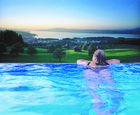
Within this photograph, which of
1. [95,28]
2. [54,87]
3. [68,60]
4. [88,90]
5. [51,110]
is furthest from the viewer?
[95,28]

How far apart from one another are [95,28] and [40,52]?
12.2ft

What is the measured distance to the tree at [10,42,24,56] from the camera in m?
9.44

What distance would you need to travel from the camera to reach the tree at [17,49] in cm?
944

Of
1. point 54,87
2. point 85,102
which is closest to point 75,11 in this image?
point 54,87

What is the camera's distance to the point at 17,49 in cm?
952

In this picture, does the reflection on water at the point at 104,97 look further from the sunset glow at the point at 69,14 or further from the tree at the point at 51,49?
the sunset glow at the point at 69,14

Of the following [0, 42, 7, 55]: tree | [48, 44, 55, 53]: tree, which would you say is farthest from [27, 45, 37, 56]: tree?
[0, 42, 7, 55]: tree

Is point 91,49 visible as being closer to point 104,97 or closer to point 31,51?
point 31,51

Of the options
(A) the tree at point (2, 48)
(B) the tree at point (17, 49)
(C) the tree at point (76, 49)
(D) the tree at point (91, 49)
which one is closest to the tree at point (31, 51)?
(B) the tree at point (17, 49)

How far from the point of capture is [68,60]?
9.20 m

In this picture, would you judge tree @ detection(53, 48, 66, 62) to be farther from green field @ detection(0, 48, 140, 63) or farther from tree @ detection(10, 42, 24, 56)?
tree @ detection(10, 42, 24, 56)

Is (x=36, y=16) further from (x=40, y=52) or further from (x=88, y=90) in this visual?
(x=88, y=90)

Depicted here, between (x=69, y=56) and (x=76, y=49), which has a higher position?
A: (x=76, y=49)

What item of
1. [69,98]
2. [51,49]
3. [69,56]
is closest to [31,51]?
[51,49]
